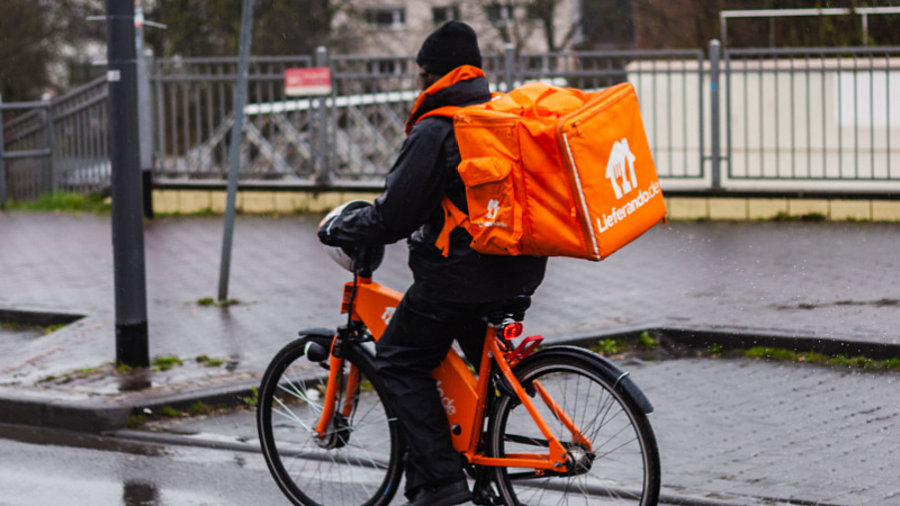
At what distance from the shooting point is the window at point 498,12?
3569 centimetres

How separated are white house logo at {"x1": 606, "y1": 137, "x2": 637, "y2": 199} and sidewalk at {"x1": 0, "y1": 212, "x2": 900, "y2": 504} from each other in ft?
5.33

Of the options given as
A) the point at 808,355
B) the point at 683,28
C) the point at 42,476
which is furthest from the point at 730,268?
the point at 683,28

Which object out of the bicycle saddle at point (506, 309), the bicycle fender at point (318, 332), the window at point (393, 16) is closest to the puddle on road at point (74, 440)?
the bicycle fender at point (318, 332)

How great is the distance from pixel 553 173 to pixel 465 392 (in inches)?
36.6

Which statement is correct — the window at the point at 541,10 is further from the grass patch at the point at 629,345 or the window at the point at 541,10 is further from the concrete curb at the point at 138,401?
the concrete curb at the point at 138,401

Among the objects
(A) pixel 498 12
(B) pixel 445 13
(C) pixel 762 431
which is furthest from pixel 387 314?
(B) pixel 445 13

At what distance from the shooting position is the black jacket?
14.7 ft

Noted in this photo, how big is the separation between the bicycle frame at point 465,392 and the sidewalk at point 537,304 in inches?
44.3

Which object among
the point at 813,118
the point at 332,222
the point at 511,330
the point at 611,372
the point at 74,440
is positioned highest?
the point at 813,118

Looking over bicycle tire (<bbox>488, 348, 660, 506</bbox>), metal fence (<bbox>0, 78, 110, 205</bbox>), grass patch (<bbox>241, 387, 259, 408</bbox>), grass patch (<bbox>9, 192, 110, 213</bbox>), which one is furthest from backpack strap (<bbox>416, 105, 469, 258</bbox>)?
grass patch (<bbox>9, 192, 110, 213</bbox>)

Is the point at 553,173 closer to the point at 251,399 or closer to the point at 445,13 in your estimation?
the point at 251,399

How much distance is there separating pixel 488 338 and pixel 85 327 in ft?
16.4

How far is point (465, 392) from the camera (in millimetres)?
4734

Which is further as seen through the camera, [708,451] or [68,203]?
[68,203]
